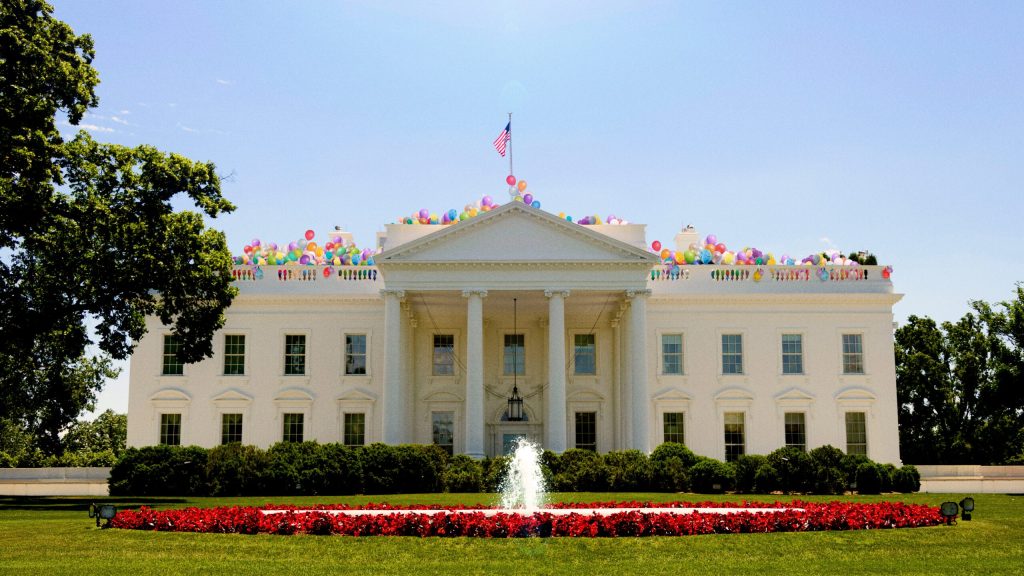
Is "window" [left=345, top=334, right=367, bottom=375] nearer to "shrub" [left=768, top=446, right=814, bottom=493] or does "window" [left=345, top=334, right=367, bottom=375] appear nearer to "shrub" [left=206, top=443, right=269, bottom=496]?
"shrub" [left=206, top=443, right=269, bottom=496]

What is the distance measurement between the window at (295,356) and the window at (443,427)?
593 cm

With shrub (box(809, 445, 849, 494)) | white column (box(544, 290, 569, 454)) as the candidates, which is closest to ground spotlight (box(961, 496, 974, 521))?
shrub (box(809, 445, 849, 494))

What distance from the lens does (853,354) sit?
43.9m

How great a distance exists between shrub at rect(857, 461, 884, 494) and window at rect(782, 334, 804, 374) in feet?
30.9

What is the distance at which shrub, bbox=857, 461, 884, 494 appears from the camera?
113 ft

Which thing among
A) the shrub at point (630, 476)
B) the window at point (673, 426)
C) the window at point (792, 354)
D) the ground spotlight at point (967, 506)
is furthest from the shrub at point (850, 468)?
the ground spotlight at point (967, 506)

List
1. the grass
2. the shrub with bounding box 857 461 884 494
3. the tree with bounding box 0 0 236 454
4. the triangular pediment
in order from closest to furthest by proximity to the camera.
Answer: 1. the grass
2. the tree with bounding box 0 0 236 454
3. the shrub with bounding box 857 461 884 494
4. the triangular pediment

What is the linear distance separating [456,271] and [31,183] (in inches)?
629

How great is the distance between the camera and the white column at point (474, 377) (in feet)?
123

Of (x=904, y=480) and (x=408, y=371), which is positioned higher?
(x=408, y=371)

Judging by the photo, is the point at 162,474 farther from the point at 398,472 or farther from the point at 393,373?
the point at 393,373

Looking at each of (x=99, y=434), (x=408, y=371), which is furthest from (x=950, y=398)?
(x=99, y=434)

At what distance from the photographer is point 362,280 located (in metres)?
44.1

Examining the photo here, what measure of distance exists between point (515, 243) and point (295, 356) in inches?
451
